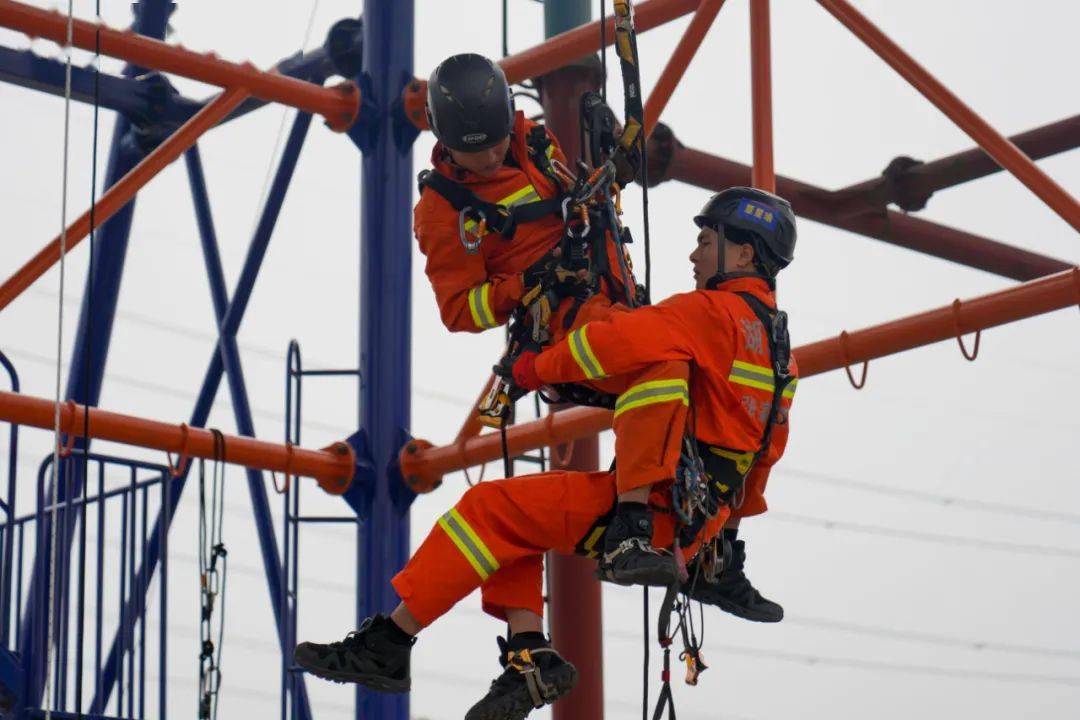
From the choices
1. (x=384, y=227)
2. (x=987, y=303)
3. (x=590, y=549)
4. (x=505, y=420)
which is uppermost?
(x=384, y=227)

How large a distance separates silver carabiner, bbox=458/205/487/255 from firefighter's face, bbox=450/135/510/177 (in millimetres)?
165

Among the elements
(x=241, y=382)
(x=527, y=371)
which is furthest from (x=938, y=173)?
(x=527, y=371)

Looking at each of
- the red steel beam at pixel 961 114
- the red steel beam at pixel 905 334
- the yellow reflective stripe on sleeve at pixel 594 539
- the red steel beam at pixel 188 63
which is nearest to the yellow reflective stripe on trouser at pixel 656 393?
the yellow reflective stripe on sleeve at pixel 594 539

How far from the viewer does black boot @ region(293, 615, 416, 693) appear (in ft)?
23.0

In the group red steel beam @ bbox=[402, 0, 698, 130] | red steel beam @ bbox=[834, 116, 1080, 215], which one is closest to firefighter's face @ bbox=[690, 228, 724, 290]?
red steel beam @ bbox=[402, 0, 698, 130]

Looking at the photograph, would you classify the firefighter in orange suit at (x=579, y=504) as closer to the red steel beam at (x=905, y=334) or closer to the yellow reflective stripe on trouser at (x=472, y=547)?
the yellow reflective stripe on trouser at (x=472, y=547)

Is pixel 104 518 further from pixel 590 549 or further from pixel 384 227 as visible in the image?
pixel 590 549

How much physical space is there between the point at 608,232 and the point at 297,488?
15.9ft

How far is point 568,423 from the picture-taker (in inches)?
426

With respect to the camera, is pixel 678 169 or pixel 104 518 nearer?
pixel 104 518

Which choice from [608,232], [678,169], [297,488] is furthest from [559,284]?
[678,169]

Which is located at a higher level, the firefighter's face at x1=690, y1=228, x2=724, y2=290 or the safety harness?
the firefighter's face at x1=690, y1=228, x2=724, y2=290

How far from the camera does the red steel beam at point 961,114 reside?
31.1 ft

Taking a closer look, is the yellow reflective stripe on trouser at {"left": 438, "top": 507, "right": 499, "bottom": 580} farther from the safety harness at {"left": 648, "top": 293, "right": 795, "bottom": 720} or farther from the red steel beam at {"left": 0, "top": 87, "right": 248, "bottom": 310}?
the red steel beam at {"left": 0, "top": 87, "right": 248, "bottom": 310}
